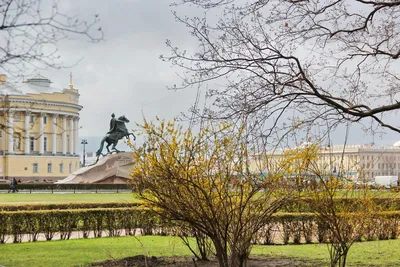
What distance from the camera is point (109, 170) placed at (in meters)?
42.0

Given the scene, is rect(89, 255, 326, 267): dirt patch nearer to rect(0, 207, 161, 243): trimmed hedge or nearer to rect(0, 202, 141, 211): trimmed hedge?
rect(0, 207, 161, 243): trimmed hedge

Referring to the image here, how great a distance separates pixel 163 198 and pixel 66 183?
1468 inches

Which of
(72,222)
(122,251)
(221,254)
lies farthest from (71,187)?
(221,254)

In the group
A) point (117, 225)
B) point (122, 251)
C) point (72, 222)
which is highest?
point (72, 222)

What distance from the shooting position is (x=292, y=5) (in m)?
8.98

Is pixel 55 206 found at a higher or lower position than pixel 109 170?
lower

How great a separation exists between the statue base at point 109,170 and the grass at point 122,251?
27177 millimetres

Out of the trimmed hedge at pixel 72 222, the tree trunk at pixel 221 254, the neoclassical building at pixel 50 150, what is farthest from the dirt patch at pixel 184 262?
the neoclassical building at pixel 50 150

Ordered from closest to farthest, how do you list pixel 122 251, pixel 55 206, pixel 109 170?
pixel 122 251 < pixel 55 206 < pixel 109 170

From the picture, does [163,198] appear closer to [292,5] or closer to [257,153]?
[257,153]

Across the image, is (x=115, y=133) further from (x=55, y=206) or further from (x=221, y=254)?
(x=221, y=254)

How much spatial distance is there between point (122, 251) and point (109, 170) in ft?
98.9

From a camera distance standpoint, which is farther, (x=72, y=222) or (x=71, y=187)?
(x=71, y=187)

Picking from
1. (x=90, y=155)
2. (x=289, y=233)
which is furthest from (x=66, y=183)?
(x=90, y=155)
